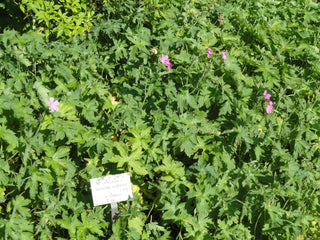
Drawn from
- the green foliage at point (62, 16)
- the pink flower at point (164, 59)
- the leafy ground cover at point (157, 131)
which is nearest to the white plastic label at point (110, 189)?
the leafy ground cover at point (157, 131)

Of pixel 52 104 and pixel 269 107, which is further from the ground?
pixel 52 104

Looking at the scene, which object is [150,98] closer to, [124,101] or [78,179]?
[124,101]

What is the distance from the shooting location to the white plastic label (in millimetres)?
2682

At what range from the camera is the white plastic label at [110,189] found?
2.68 m

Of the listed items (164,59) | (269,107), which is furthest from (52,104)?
(269,107)

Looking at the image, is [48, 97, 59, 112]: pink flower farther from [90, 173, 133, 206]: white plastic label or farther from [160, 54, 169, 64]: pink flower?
[160, 54, 169, 64]: pink flower

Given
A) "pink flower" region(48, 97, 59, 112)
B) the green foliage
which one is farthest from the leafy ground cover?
the green foliage

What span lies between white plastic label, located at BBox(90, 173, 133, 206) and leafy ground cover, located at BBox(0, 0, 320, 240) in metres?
0.11

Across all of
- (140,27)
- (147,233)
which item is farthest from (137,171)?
(140,27)

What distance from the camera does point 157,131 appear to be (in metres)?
3.22

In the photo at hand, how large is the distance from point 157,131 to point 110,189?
0.73 meters

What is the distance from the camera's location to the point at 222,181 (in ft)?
9.88

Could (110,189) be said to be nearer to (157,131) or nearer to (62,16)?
(157,131)

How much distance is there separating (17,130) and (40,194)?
59 cm
